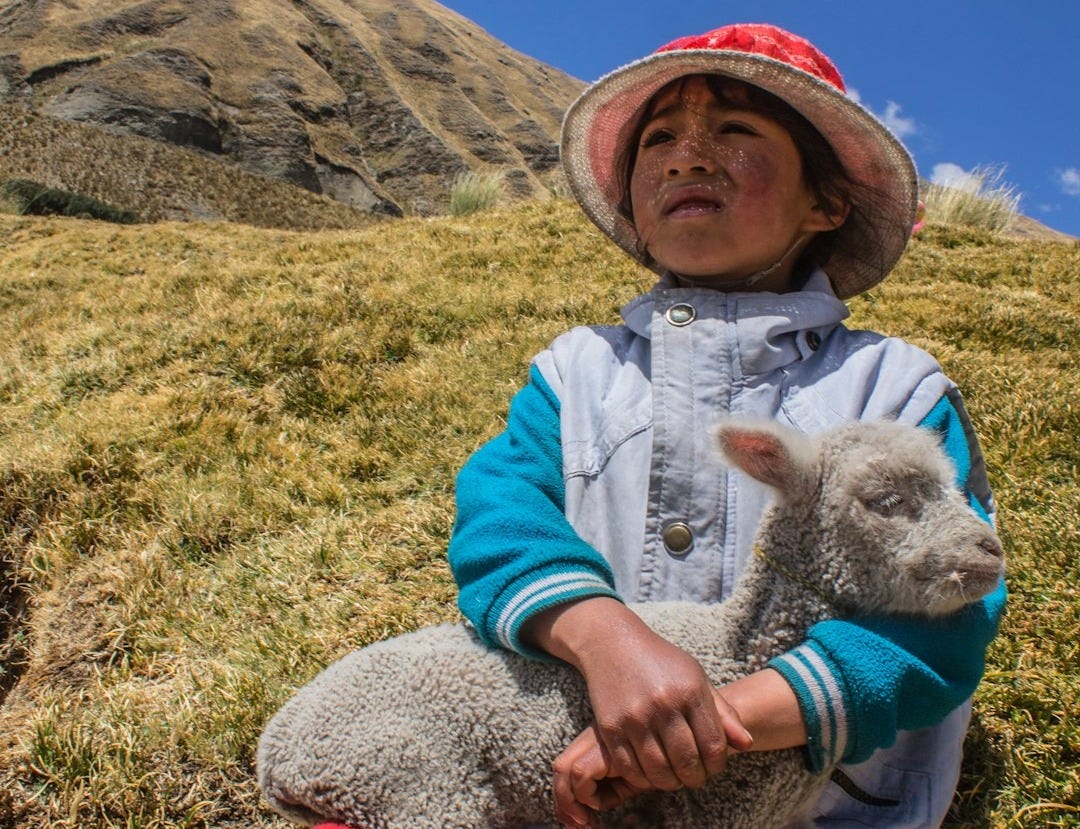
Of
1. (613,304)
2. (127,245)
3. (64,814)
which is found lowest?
(127,245)

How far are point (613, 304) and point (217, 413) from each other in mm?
2906

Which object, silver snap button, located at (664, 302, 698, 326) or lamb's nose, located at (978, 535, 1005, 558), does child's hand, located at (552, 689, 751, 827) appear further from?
silver snap button, located at (664, 302, 698, 326)

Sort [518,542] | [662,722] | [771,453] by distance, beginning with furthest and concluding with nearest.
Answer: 1. [518,542]
2. [771,453]
3. [662,722]

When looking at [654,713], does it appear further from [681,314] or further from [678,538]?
[681,314]

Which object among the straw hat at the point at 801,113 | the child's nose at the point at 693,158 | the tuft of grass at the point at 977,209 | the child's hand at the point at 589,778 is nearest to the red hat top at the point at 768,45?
the straw hat at the point at 801,113

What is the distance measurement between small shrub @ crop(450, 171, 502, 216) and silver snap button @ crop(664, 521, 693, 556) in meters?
9.93

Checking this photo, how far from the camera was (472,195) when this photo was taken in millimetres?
11367

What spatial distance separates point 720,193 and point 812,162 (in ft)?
1.21

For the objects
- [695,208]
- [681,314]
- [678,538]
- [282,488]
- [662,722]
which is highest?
[695,208]

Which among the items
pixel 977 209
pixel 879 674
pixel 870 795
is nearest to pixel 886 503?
pixel 879 674

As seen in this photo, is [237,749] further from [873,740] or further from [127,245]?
[127,245]

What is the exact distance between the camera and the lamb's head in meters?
1.28

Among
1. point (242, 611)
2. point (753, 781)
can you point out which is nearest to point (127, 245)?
point (242, 611)

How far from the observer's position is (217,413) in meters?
4.52
